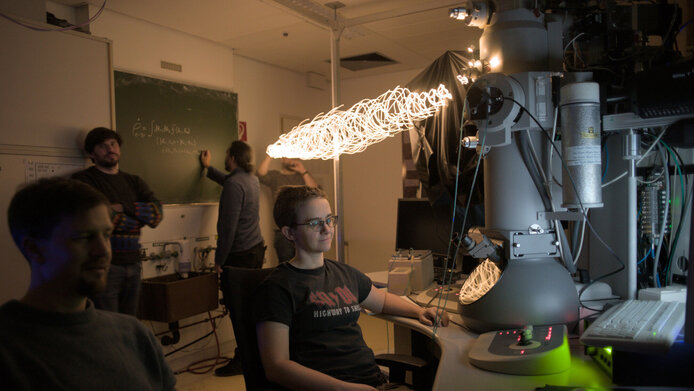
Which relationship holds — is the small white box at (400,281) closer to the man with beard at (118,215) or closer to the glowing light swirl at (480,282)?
the glowing light swirl at (480,282)

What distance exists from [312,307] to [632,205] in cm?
123

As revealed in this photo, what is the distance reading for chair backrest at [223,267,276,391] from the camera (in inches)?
64.3

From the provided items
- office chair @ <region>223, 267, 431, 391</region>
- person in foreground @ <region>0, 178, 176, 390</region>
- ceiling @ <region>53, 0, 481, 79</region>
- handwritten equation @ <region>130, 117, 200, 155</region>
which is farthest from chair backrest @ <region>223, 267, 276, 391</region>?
handwritten equation @ <region>130, 117, 200, 155</region>

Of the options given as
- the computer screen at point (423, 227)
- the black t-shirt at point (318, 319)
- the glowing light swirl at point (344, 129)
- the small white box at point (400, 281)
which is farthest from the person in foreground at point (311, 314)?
the glowing light swirl at point (344, 129)

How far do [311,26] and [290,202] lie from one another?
8.68 feet

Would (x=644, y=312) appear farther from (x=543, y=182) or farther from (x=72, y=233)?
(x=72, y=233)

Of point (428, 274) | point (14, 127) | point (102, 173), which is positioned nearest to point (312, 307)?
point (428, 274)

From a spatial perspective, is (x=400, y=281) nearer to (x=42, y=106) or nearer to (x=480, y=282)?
(x=480, y=282)

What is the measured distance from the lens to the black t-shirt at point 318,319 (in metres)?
1.67

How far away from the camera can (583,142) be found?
1438 mm

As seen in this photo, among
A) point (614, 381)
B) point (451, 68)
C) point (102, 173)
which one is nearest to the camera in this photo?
point (614, 381)

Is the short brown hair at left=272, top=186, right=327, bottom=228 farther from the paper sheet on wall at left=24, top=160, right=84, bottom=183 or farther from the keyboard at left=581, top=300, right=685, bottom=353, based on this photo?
the paper sheet on wall at left=24, top=160, right=84, bottom=183

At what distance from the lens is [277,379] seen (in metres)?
1.55

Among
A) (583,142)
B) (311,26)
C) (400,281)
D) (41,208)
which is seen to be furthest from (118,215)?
(583,142)
